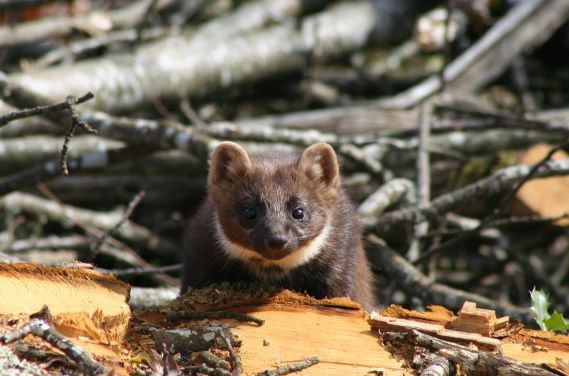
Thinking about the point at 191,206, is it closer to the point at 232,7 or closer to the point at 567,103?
the point at 232,7

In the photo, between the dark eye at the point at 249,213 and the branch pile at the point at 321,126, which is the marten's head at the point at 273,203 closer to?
the dark eye at the point at 249,213

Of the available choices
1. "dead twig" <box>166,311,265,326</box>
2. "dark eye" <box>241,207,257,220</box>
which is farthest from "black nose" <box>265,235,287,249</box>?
"dead twig" <box>166,311,265,326</box>

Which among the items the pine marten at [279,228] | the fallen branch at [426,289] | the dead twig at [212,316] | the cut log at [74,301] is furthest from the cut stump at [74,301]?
the fallen branch at [426,289]

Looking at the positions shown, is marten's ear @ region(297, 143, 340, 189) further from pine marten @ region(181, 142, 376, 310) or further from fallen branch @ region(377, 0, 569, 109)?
fallen branch @ region(377, 0, 569, 109)

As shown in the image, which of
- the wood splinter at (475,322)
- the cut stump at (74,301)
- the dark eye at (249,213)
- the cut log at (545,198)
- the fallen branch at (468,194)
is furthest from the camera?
the cut log at (545,198)

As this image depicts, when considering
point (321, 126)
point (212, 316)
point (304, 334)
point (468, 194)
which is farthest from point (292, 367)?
point (321, 126)

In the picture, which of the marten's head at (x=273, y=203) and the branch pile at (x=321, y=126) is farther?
the branch pile at (x=321, y=126)

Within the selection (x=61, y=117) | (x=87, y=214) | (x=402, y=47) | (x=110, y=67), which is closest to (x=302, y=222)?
(x=61, y=117)
